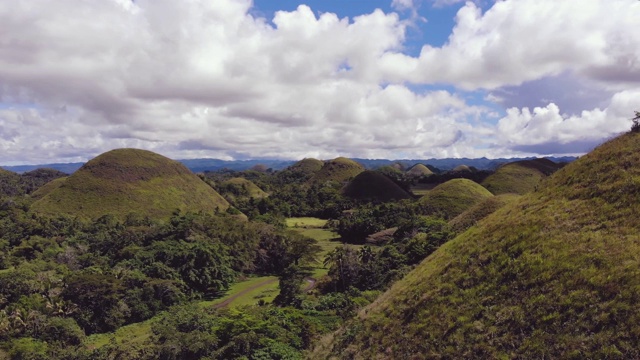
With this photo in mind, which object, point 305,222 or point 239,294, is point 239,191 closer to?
point 305,222

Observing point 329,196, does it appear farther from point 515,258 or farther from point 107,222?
point 515,258

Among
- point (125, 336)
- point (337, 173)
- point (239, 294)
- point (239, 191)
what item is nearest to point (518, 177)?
point (337, 173)

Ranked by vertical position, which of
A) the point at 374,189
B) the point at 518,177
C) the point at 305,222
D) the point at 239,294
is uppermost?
the point at 518,177

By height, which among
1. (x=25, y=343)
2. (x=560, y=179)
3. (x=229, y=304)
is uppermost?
(x=560, y=179)

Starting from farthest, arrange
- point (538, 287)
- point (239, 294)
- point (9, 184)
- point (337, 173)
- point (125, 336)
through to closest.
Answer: point (337, 173)
point (9, 184)
point (239, 294)
point (125, 336)
point (538, 287)

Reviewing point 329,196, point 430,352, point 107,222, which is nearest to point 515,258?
point 430,352

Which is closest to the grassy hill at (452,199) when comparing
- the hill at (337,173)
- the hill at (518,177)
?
the hill at (518,177)

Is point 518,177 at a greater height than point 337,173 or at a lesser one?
lesser
